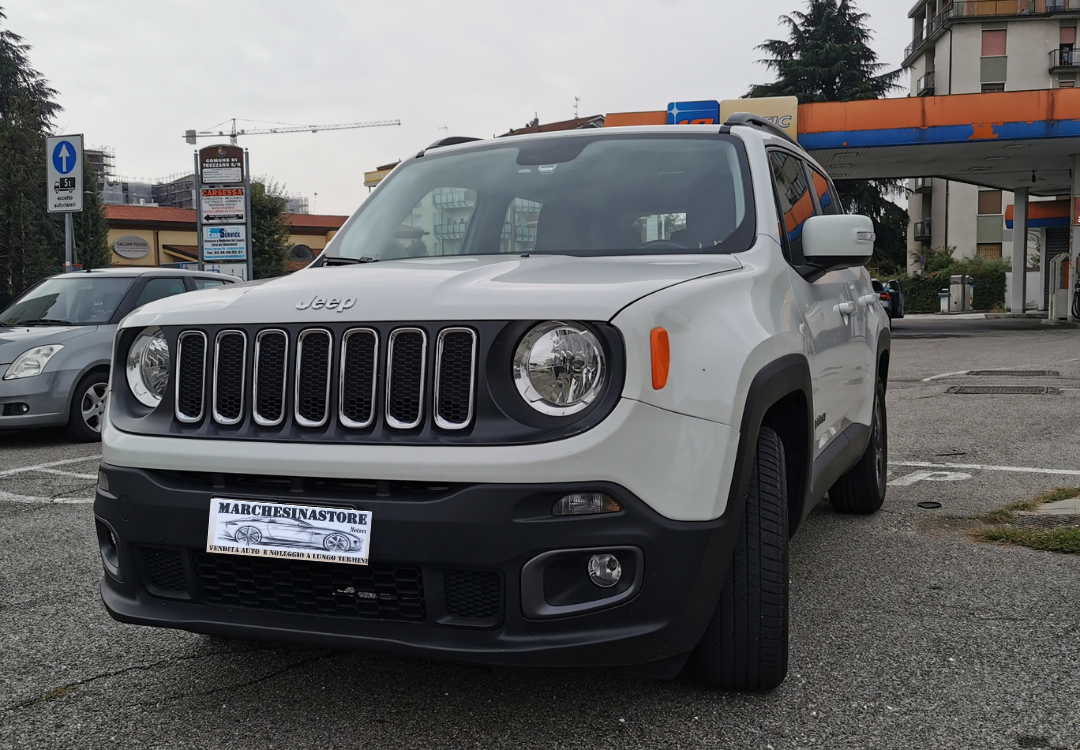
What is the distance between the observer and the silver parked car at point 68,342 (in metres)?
8.55

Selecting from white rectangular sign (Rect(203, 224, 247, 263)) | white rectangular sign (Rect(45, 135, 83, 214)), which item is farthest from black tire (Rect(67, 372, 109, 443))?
white rectangular sign (Rect(203, 224, 247, 263))

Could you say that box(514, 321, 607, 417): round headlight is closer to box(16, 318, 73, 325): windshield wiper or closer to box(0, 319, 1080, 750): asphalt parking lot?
box(0, 319, 1080, 750): asphalt parking lot

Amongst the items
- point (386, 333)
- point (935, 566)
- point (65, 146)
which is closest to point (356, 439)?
point (386, 333)

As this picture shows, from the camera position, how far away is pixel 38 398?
8562 mm

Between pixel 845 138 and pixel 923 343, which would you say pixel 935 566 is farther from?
pixel 845 138

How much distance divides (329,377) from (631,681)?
1.28 m

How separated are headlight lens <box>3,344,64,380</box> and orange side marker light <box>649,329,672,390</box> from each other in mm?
7423

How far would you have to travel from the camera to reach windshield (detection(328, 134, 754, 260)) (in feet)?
11.7

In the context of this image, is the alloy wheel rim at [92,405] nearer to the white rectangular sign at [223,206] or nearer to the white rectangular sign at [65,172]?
the white rectangular sign at [65,172]

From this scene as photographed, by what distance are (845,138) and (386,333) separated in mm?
23449

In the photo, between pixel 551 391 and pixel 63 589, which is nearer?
pixel 551 391

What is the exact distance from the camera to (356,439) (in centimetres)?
257

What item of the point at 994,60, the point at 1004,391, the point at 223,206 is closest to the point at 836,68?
the point at 994,60

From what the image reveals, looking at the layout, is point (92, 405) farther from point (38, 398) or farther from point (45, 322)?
point (45, 322)
